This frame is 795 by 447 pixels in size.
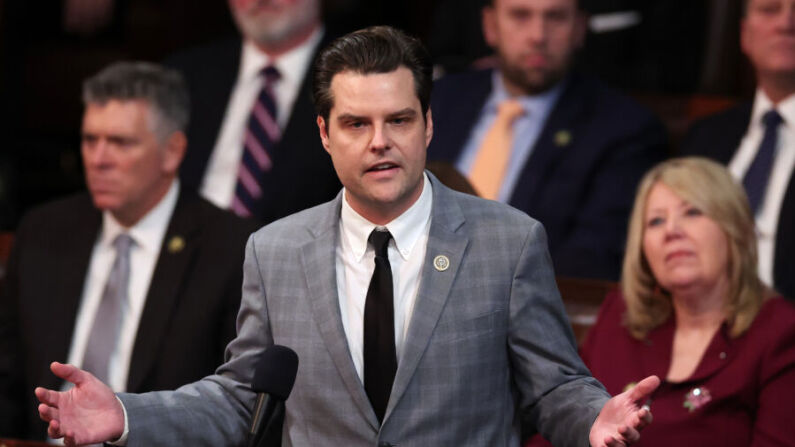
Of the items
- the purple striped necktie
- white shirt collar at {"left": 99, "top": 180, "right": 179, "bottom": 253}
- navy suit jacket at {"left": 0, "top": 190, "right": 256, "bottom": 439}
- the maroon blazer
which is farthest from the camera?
the purple striped necktie

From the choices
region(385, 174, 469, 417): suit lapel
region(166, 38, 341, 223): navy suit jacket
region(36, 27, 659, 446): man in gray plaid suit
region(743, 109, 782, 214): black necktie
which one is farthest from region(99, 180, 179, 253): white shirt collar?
region(743, 109, 782, 214): black necktie

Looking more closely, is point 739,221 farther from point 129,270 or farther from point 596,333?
point 129,270

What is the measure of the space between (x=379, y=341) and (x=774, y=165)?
173 centimetres

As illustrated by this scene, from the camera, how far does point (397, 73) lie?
5.08 feet

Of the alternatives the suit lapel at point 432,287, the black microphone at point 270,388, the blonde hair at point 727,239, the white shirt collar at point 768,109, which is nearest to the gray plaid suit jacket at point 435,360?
the suit lapel at point 432,287

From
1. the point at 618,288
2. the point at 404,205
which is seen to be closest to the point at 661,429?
the point at 618,288

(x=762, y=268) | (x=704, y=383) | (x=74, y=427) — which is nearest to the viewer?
(x=74, y=427)

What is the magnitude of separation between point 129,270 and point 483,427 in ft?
4.88

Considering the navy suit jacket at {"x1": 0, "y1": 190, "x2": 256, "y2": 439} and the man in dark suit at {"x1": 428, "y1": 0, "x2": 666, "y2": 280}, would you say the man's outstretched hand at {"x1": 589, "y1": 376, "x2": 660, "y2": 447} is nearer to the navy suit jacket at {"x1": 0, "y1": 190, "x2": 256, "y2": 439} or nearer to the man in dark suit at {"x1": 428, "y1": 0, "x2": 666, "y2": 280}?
the navy suit jacket at {"x1": 0, "y1": 190, "x2": 256, "y2": 439}

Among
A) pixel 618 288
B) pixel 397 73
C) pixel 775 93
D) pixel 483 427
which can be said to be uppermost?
pixel 397 73

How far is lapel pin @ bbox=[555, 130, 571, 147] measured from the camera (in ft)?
10.1

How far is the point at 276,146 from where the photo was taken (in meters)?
3.35

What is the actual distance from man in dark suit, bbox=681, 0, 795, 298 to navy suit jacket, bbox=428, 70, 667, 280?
166 mm

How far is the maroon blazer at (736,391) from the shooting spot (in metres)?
2.20
